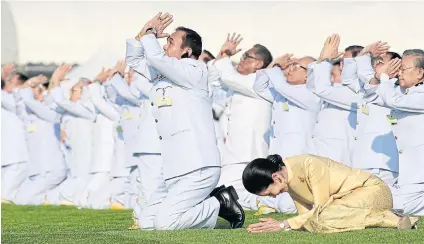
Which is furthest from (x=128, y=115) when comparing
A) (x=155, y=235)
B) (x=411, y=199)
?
(x=155, y=235)

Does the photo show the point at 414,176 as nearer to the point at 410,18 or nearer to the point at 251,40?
the point at 410,18

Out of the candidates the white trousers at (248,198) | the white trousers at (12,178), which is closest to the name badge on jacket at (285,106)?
the white trousers at (248,198)

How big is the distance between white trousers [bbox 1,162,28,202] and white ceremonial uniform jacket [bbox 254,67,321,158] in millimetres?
7681

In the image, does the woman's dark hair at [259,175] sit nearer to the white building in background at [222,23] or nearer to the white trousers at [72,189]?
the white building in background at [222,23]

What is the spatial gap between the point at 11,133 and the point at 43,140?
3.19ft

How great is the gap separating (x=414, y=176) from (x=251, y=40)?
11612 millimetres

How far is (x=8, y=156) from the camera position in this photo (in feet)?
81.6

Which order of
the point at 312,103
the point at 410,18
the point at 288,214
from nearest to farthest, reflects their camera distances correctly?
1. the point at 288,214
2. the point at 312,103
3. the point at 410,18

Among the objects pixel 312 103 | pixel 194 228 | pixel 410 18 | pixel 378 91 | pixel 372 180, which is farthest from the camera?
pixel 410 18

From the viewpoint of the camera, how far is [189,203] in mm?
13016

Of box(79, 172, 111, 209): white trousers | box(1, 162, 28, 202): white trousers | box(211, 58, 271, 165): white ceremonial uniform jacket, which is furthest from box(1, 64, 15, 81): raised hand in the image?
box(211, 58, 271, 165): white ceremonial uniform jacket

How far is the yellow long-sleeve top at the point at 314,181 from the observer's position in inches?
461

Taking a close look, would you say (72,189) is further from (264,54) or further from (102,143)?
(264,54)

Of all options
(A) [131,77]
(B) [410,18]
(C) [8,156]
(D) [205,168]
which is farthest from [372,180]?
(C) [8,156]
